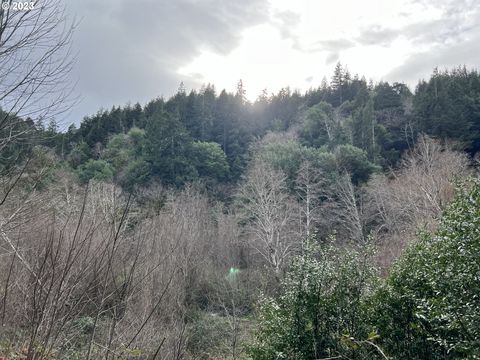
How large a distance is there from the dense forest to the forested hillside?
0.06 meters

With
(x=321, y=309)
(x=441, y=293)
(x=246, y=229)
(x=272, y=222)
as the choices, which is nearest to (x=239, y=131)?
(x=246, y=229)

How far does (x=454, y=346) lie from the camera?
213 inches

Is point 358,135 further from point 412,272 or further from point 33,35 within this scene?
point 33,35

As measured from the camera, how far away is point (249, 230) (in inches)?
906

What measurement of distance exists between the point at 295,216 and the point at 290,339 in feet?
51.1

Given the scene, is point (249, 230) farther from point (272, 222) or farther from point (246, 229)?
point (272, 222)

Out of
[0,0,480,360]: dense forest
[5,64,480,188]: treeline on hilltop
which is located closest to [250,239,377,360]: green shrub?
[0,0,480,360]: dense forest

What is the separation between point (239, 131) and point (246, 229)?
19.7 metres

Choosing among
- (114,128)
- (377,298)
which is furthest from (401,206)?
(114,128)

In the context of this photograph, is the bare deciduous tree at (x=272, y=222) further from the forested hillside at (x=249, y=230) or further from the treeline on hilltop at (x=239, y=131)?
the treeline on hilltop at (x=239, y=131)

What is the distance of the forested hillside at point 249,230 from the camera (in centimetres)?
333

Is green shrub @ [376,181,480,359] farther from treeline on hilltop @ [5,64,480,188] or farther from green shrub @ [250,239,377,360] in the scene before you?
treeline on hilltop @ [5,64,480,188]

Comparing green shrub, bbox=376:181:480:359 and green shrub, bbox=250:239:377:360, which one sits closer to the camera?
green shrub, bbox=376:181:480:359

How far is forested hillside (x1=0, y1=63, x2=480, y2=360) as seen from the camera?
3.33 meters
